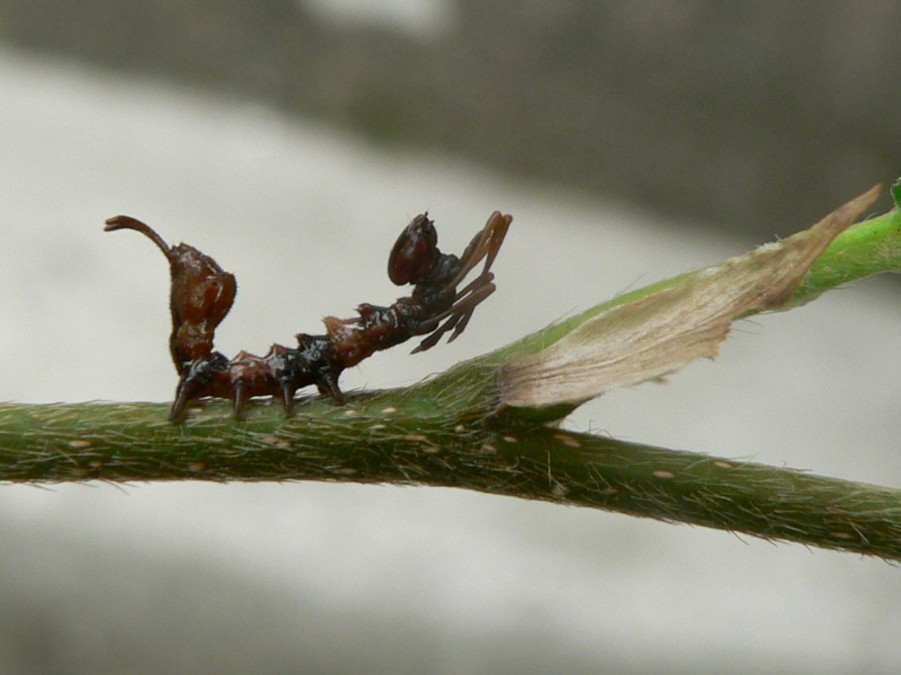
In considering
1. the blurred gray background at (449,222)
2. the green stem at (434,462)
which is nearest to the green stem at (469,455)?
the green stem at (434,462)

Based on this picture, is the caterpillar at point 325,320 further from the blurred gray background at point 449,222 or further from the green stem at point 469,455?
the blurred gray background at point 449,222

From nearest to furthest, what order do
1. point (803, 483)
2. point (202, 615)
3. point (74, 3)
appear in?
1. point (803, 483)
2. point (202, 615)
3. point (74, 3)

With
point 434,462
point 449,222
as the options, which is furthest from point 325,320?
point 449,222

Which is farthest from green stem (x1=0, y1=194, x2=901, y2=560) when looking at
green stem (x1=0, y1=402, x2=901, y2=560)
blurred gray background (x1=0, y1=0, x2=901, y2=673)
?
blurred gray background (x1=0, y1=0, x2=901, y2=673)

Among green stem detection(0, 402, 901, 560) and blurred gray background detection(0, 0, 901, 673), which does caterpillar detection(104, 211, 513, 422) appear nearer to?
green stem detection(0, 402, 901, 560)

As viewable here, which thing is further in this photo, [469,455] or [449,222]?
Answer: [449,222]

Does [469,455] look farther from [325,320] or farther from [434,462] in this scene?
[325,320]

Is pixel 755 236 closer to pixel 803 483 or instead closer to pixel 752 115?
pixel 752 115

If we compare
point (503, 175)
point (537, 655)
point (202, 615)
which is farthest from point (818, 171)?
point (202, 615)
